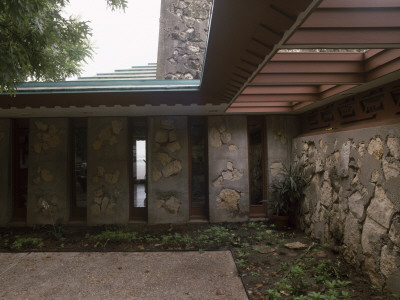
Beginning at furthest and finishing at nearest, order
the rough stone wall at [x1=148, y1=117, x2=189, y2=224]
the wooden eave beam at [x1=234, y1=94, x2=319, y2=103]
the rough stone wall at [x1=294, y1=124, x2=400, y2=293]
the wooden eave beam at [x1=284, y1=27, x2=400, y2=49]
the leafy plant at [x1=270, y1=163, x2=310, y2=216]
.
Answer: the rough stone wall at [x1=148, y1=117, x2=189, y2=224] → the leafy plant at [x1=270, y1=163, x2=310, y2=216] → the wooden eave beam at [x1=234, y1=94, x2=319, y2=103] → the rough stone wall at [x1=294, y1=124, x2=400, y2=293] → the wooden eave beam at [x1=284, y1=27, x2=400, y2=49]

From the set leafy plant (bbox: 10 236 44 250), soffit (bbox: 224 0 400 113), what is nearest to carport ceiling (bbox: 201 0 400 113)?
soffit (bbox: 224 0 400 113)

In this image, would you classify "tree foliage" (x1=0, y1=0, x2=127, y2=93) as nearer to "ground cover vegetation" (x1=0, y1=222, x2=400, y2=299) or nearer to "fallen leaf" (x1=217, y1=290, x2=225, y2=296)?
"ground cover vegetation" (x1=0, y1=222, x2=400, y2=299)

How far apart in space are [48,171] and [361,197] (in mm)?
5844

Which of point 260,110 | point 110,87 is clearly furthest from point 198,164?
point 110,87

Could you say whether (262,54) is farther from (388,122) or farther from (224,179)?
(224,179)

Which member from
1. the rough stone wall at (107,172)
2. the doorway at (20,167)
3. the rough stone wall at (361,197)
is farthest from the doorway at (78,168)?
the rough stone wall at (361,197)

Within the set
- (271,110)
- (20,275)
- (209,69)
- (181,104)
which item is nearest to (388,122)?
(209,69)

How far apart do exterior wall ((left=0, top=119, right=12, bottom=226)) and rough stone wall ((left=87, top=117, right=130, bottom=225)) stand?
5.81ft

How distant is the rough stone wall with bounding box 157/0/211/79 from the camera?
23.7ft

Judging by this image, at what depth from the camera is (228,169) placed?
18.3 feet

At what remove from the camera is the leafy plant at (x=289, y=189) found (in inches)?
196

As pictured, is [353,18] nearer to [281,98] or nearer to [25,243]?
[281,98]

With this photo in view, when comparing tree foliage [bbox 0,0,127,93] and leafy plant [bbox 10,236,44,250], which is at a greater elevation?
tree foliage [bbox 0,0,127,93]

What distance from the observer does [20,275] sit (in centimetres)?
330
